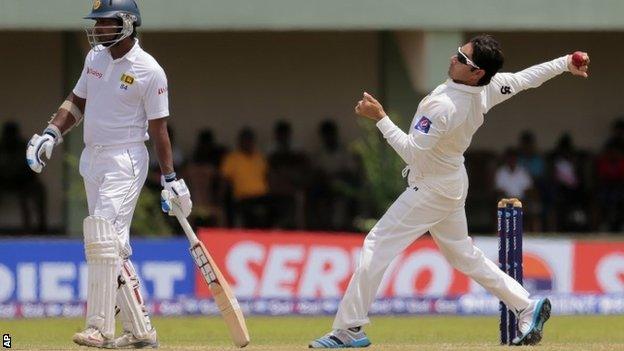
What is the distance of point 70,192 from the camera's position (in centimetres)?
1664

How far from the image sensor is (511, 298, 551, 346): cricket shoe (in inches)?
358

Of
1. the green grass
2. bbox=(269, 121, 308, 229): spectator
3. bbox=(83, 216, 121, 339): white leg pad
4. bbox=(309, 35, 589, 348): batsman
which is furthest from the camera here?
bbox=(269, 121, 308, 229): spectator

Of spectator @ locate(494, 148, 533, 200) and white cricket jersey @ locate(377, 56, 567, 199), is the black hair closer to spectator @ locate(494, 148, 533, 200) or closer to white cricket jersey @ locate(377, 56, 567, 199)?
white cricket jersey @ locate(377, 56, 567, 199)

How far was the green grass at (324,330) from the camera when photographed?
1116 cm

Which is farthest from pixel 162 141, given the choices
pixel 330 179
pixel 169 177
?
pixel 330 179

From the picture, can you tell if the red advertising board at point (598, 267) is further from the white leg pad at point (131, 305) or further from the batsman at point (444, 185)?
the white leg pad at point (131, 305)

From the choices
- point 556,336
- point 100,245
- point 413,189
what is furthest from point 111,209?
point 556,336

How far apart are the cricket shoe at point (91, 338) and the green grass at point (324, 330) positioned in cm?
170

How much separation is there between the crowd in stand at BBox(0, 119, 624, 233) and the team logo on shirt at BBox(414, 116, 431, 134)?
8.85 metres

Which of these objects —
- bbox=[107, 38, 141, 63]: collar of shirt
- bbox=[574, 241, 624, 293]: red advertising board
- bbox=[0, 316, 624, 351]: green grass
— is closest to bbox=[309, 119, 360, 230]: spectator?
bbox=[574, 241, 624, 293]: red advertising board

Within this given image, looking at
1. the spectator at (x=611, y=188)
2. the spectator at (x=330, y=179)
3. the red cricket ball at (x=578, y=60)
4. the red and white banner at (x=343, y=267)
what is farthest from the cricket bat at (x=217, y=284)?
the spectator at (x=611, y=188)

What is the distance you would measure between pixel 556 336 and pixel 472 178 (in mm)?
7787

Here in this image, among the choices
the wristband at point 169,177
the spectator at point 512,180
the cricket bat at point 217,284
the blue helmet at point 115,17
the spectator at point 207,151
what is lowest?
the spectator at point 512,180

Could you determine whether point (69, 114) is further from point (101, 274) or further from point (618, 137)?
point (618, 137)
